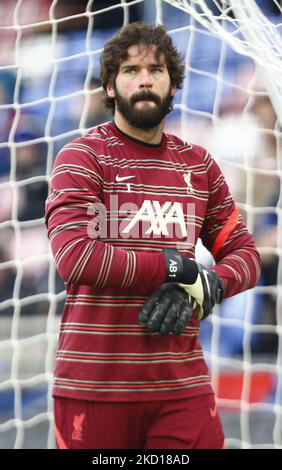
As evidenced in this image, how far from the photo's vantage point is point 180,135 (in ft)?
11.0

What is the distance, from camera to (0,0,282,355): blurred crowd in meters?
3.28

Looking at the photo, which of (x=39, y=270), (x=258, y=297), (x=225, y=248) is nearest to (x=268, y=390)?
(x=258, y=297)

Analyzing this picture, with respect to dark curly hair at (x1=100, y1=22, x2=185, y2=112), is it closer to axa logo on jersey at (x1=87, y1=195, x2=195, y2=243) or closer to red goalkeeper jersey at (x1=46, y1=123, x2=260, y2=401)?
red goalkeeper jersey at (x1=46, y1=123, x2=260, y2=401)

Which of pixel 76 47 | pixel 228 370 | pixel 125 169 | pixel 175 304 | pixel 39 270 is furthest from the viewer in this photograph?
pixel 76 47

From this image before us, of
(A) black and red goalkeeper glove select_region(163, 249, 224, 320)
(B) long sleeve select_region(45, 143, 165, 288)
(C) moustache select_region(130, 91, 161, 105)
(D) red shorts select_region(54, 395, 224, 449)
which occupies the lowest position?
(D) red shorts select_region(54, 395, 224, 449)

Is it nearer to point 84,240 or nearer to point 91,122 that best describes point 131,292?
point 84,240

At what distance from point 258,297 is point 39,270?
1.01 m

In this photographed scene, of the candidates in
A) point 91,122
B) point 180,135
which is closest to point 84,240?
point 180,135

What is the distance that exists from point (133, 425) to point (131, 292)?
0.94ft

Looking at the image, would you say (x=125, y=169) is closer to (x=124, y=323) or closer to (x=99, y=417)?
(x=124, y=323)

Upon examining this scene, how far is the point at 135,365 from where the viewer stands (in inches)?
65.7

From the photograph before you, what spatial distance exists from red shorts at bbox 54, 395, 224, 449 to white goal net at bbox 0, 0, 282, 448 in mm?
1114

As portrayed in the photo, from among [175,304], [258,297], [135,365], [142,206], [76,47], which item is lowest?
[258,297]

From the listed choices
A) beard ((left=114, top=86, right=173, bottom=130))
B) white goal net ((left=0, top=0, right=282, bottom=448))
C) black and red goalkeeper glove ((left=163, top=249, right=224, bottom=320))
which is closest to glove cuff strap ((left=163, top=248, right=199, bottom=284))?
black and red goalkeeper glove ((left=163, top=249, right=224, bottom=320))
